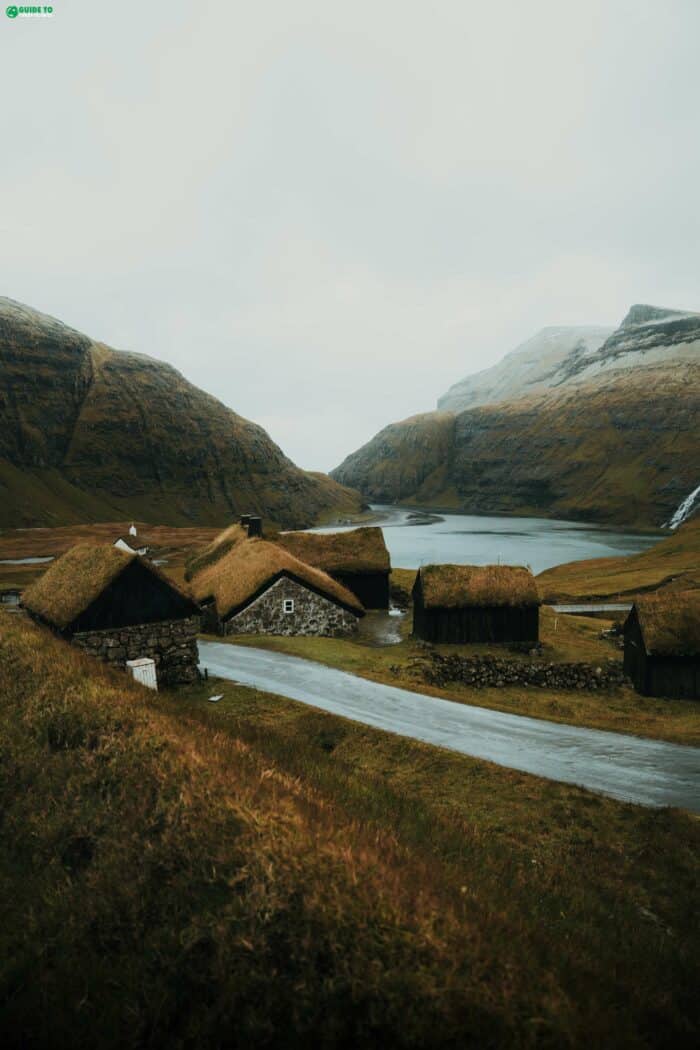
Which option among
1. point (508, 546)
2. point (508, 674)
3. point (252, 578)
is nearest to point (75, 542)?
point (252, 578)

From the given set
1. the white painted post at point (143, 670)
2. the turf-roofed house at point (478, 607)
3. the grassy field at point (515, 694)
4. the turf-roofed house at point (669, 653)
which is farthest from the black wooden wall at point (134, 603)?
the turf-roofed house at point (669, 653)

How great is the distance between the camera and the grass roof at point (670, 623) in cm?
3381

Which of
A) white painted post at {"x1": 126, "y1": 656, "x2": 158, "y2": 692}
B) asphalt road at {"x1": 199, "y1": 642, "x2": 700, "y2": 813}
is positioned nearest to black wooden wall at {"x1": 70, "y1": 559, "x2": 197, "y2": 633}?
white painted post at {"x1": 126, "y1": 656, "x2": 158, "y2": 692}

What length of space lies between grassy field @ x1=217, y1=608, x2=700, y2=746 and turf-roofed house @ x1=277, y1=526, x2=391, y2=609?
1195cm

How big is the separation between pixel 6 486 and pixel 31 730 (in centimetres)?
19287

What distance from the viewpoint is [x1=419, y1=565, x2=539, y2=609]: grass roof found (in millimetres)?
41469

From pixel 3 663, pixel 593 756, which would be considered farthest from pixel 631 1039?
pixel 593 756

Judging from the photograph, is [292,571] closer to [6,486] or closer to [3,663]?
[3,663]

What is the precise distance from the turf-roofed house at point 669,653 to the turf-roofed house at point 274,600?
715 inches

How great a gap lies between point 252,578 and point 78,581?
17532 mm

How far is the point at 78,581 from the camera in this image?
2258cm

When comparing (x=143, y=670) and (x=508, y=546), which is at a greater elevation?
(x=143, y=670)

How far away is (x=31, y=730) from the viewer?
907cm

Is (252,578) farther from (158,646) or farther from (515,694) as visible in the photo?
(515,694)
